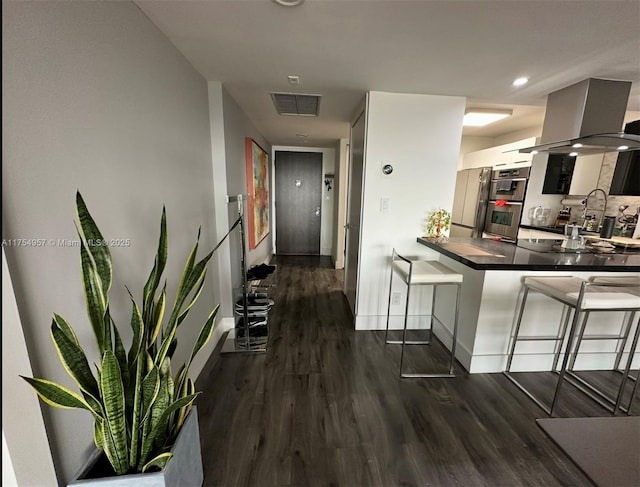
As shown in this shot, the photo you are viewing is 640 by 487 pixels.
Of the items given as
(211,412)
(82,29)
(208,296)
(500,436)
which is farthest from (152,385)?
(500,436)

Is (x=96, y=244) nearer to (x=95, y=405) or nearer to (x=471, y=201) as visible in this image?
(x=95, y=405)

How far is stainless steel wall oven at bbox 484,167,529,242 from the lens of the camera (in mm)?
3322

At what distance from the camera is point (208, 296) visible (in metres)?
2.32

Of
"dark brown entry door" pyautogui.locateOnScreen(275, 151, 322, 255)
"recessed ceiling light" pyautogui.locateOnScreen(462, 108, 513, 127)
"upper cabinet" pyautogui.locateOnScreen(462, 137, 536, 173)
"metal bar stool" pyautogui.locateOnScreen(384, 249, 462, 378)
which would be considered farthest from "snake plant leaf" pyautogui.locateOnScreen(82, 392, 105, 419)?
"dark brown entry door" pyautogui.locateOnScreen(275, 151, 322, 255)

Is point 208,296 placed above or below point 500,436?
above

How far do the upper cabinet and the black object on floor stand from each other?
323cm

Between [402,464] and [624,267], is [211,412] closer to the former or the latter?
[402,464]

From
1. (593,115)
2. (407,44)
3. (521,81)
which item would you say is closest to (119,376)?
(407,44)

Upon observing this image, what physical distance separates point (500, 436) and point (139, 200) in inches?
93.8

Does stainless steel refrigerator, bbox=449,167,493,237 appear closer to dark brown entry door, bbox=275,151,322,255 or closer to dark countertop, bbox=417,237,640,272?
dark countertop, bbox=417,237,640,272

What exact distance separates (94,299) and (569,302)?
236 cm

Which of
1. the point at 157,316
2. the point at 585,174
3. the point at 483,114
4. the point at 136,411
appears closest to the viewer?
the point at 136,411

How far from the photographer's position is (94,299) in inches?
31.9

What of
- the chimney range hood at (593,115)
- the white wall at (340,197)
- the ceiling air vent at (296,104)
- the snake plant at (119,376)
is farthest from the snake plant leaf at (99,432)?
the white wall at (340,197)
